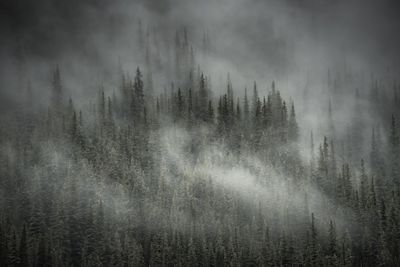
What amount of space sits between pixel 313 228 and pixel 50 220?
300ft

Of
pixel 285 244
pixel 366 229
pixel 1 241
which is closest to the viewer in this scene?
pixel 1 241

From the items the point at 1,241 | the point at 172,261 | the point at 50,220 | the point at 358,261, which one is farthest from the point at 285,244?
the point at 1,241

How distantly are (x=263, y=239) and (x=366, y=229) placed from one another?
37.8 metres

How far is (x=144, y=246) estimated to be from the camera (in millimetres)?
190375

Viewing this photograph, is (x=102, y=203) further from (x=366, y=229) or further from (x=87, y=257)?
(x=366, y=229)

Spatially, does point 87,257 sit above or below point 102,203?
below

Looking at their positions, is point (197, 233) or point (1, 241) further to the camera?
point (197, 233)

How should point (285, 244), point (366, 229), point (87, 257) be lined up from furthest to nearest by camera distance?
point (366, 229), point (285, 244), point (87, 257)

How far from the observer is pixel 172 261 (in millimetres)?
178625

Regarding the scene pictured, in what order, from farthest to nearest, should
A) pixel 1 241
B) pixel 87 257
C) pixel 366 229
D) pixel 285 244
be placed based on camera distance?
pixel 366 229
pixel 285 244
pixel 87 257
pixel 1 241

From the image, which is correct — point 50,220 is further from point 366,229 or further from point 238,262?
point 366,229

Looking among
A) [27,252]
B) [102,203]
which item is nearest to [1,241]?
[27,252]

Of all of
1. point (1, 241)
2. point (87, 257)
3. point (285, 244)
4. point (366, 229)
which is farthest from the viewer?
point (366, 229)

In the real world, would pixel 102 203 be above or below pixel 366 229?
above
